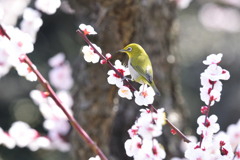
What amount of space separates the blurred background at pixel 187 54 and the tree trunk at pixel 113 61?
2.89 ft

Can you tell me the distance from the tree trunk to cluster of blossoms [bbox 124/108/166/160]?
1.73 feet

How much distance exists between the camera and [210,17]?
136 inches

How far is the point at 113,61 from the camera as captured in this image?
1064mm

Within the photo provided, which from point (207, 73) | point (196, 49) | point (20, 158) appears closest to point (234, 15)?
point (196, 49)

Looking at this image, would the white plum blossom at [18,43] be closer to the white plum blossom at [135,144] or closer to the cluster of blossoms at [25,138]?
the white plum blossom at [135,144]

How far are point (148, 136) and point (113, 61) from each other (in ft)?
2.06

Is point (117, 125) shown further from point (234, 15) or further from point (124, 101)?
point (234, 15)

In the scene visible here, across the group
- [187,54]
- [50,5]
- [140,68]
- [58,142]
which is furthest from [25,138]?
[187,54]

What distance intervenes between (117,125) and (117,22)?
45cm

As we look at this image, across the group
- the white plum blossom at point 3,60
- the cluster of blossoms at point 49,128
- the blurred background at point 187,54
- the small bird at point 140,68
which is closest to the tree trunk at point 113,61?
the cluster of blossoms at point 49,128

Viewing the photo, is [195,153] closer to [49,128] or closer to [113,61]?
[113,61]

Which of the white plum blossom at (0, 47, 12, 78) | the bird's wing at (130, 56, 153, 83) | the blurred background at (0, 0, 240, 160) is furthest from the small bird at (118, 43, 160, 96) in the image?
the blurred background at (0, 0, 240, 160)

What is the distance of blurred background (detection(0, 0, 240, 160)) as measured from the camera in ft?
8.52

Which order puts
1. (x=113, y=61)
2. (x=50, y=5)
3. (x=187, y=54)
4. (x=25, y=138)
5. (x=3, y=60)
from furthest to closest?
1. (x=187, y=54)
2. (x=25, y=138)
3. (x=113, y=61)
4. (x=3, y=60)
5. (x=50, y=5)
